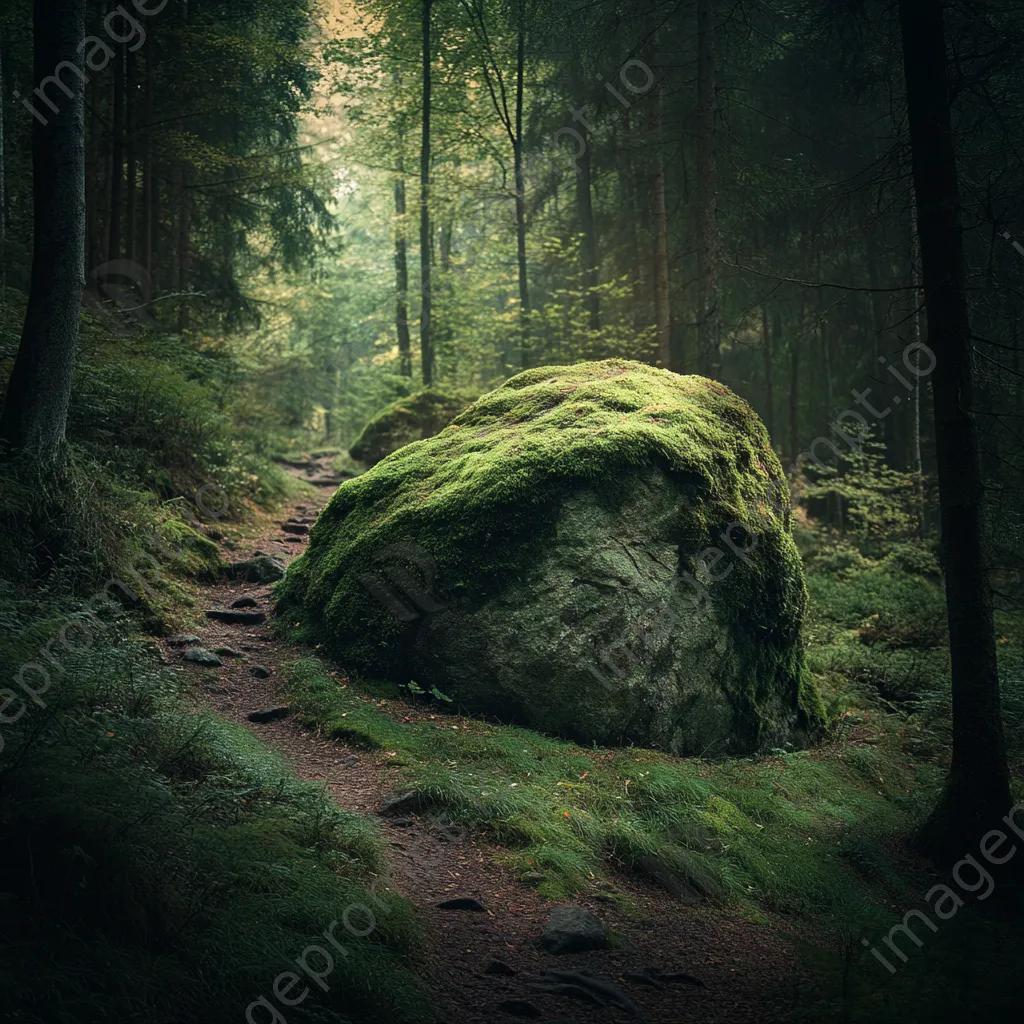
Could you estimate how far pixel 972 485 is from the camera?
5.90 m

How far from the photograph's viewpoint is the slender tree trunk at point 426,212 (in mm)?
18422

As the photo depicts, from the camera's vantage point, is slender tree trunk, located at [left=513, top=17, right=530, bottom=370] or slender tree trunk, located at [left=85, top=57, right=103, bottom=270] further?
slender tree trunk, located at [left=513, top=17, right=530, bottom=370]

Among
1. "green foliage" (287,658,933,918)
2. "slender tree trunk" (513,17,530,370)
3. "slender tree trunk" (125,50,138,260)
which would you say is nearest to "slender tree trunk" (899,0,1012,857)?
"green foliage" (287,658,933,918)

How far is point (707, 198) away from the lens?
12.9m

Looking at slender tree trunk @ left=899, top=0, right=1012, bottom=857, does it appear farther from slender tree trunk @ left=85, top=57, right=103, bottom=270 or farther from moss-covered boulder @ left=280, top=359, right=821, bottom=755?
slender tree trunk @ left=85, top=57, right=103, bottom=270

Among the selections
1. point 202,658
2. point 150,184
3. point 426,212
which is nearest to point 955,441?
point 202,658

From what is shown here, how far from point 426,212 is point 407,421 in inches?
235

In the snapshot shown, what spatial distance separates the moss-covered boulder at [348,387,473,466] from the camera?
17.7 meters

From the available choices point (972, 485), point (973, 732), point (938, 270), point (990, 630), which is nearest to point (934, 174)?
point (938, 270)

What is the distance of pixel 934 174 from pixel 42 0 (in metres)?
8.29

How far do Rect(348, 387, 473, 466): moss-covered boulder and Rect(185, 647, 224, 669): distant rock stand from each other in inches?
419

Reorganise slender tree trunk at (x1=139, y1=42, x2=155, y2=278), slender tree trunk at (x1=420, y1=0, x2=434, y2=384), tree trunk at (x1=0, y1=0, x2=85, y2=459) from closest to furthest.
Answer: tree trunk at (x1=0, y1=0, x2=85, y2=459), slender tree trunk at (x1=139, y1=42, x2=155, y2=278), slender tree trunk at (x1=420, y1=0, x2=434, y2=384)

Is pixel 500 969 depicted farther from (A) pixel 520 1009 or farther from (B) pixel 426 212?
(B) pixel 426 212

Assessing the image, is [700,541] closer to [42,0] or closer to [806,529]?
[42,0]
